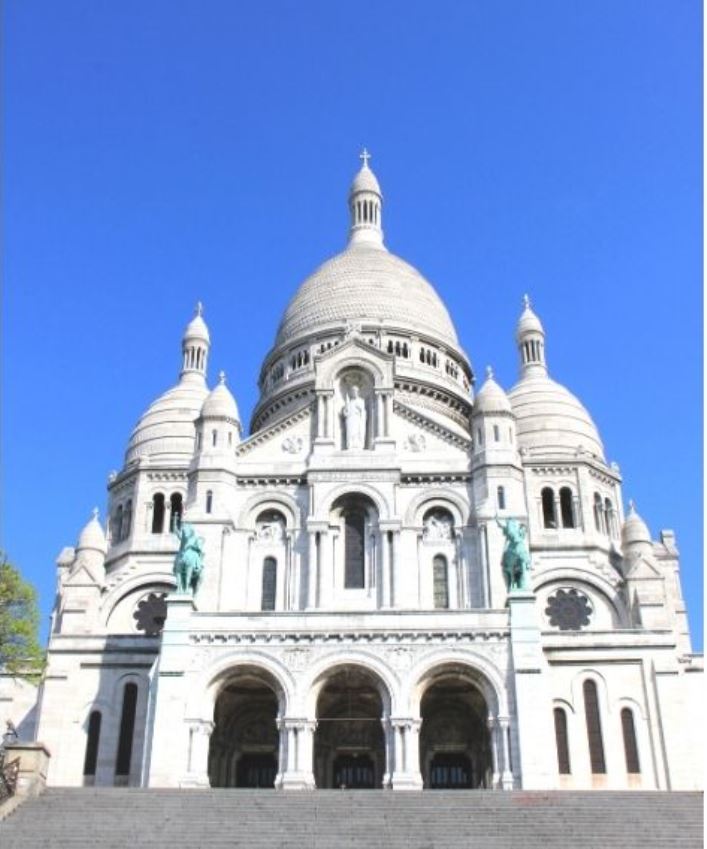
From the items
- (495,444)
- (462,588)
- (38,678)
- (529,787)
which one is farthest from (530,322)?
(38,678)

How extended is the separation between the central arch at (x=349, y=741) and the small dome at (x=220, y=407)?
1195cm

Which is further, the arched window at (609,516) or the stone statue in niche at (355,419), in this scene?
the arched window at (609,516)

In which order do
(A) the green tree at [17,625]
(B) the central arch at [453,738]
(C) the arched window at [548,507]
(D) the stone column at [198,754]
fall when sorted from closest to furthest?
(A) the green tree at [17,625]
(D) the stone column at [198,754]
(B) the central arch at [453,738]
(C) the arched window at [548,507]

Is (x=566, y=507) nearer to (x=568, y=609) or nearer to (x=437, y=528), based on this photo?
(x=568, y=609)

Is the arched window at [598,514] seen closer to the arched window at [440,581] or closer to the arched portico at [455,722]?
the arched window at [440,581]

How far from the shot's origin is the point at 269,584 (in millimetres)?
39281

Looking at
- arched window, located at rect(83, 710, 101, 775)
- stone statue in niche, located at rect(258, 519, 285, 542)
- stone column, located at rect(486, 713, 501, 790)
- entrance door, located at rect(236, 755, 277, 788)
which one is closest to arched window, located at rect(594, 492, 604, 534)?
stone statue in niche, located at rect(258, 519, 285, 542)

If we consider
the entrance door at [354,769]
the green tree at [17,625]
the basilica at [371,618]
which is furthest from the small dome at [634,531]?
the green tree at [17,625]

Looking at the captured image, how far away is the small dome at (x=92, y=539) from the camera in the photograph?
4606cm

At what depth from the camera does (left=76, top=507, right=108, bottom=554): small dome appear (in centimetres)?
4606

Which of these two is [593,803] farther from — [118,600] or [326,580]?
[118,600]

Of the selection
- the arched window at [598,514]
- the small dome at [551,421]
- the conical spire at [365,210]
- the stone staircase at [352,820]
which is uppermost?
the conical spire at [365,210]

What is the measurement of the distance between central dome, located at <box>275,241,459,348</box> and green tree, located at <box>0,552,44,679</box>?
26.8 meters

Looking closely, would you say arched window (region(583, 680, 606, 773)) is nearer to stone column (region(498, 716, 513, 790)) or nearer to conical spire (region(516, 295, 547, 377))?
stone column (region(498, 716, 513, 790))
